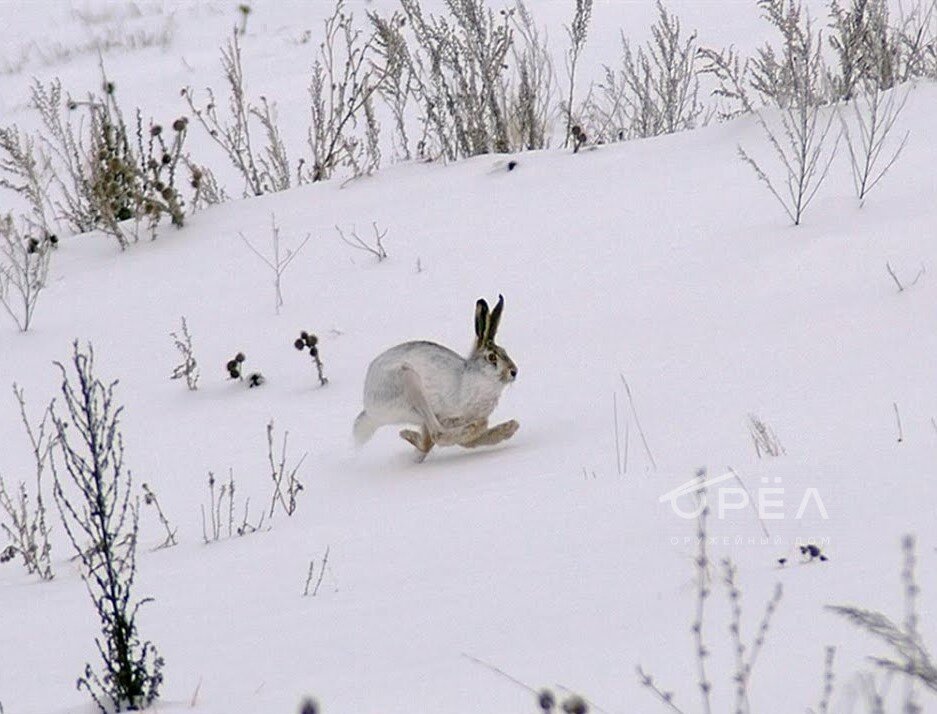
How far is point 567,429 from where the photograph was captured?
4.79 metres

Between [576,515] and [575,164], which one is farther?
[575,164]

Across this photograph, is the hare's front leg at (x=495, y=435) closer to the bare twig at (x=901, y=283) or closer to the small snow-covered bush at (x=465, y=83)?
the bare twig at (x=901, y=283)

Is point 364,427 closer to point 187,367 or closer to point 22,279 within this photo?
point 187,367

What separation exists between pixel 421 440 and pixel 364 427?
0.72 feet

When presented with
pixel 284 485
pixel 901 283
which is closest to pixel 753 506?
pixel 284 485

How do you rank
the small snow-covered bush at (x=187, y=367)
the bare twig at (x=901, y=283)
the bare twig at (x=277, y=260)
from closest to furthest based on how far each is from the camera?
1. the bare twig at (x=901, y=283)
2. the small snow-covered bush at (x=187, y=367)
3. the bare twig at (x=277, y=260)

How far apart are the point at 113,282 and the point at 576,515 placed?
4.81 meters

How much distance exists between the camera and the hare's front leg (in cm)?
469

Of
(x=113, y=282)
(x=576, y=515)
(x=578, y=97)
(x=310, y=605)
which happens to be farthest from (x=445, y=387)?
(x=578, y=97)

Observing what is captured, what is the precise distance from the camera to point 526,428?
4988mm

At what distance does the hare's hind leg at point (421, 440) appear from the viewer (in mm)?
4789

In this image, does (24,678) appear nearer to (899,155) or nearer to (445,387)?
(445,387)
